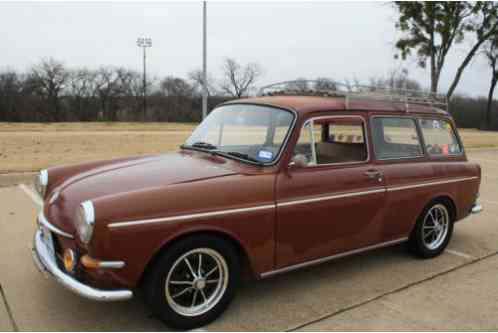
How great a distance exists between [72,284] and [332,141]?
283 centimetres

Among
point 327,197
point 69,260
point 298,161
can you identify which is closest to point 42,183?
point 69,260

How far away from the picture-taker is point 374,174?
3.86 meters

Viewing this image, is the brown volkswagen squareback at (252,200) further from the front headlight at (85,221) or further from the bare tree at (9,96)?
the bare tree at (9,96)

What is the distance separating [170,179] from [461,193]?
343 cm

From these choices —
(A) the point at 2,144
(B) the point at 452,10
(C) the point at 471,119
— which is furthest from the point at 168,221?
(C) the point at 471,119

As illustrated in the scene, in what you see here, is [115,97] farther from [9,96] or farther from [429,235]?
[429,235]

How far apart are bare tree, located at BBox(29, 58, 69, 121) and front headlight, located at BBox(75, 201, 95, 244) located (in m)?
57.8

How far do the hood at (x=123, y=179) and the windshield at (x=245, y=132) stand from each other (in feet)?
0.87

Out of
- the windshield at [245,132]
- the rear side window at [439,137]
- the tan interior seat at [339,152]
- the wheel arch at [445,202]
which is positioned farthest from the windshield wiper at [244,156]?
the rear side window at [439,137]

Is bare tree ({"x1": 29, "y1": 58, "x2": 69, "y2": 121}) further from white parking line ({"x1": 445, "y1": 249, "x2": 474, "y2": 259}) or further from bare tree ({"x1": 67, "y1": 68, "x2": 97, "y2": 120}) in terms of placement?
white parking line ({"x1": 445, "y1": 249, "x2": 474, "y2": 259})

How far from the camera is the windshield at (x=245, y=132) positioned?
3514 mm

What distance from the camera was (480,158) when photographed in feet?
48.0

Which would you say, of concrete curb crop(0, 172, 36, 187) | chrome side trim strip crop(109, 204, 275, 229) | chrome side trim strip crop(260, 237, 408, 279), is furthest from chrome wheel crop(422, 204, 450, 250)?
concrete curb crop(0, 172, 36, 187)

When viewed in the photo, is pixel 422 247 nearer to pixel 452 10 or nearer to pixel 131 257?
pixel 131 257
